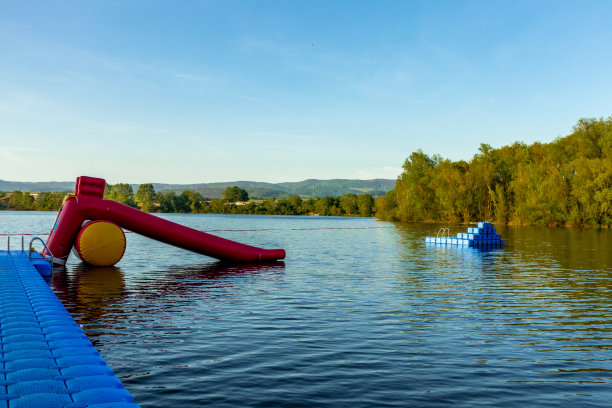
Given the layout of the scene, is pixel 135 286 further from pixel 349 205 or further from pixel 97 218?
pixel 349 205

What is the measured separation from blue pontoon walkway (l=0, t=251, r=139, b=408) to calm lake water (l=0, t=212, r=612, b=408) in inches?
43.0

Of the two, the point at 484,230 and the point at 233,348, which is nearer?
the point at 233,348

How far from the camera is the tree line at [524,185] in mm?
75188

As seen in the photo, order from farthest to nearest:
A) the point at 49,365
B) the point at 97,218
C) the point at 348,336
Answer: the point at 97,218 < the point at 348,336 < the point at 49,365

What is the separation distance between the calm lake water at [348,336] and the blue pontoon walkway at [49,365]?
3.59ft

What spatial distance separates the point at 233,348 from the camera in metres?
10.0

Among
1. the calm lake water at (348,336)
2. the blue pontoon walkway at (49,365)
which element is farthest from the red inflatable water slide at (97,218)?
the blue pontoon walkway at (49,365)

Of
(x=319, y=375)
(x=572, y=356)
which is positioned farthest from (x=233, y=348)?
(x=572, y=356)

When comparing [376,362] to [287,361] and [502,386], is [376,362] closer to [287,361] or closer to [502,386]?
[287,361]

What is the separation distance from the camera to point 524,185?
276 ft

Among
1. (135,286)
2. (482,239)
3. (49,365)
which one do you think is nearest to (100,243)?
(135,286)

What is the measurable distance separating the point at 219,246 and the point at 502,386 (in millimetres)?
18155

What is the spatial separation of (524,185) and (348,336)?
8172 centimetres

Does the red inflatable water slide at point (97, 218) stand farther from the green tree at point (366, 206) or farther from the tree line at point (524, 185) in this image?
the green tree at point (366, 206)
